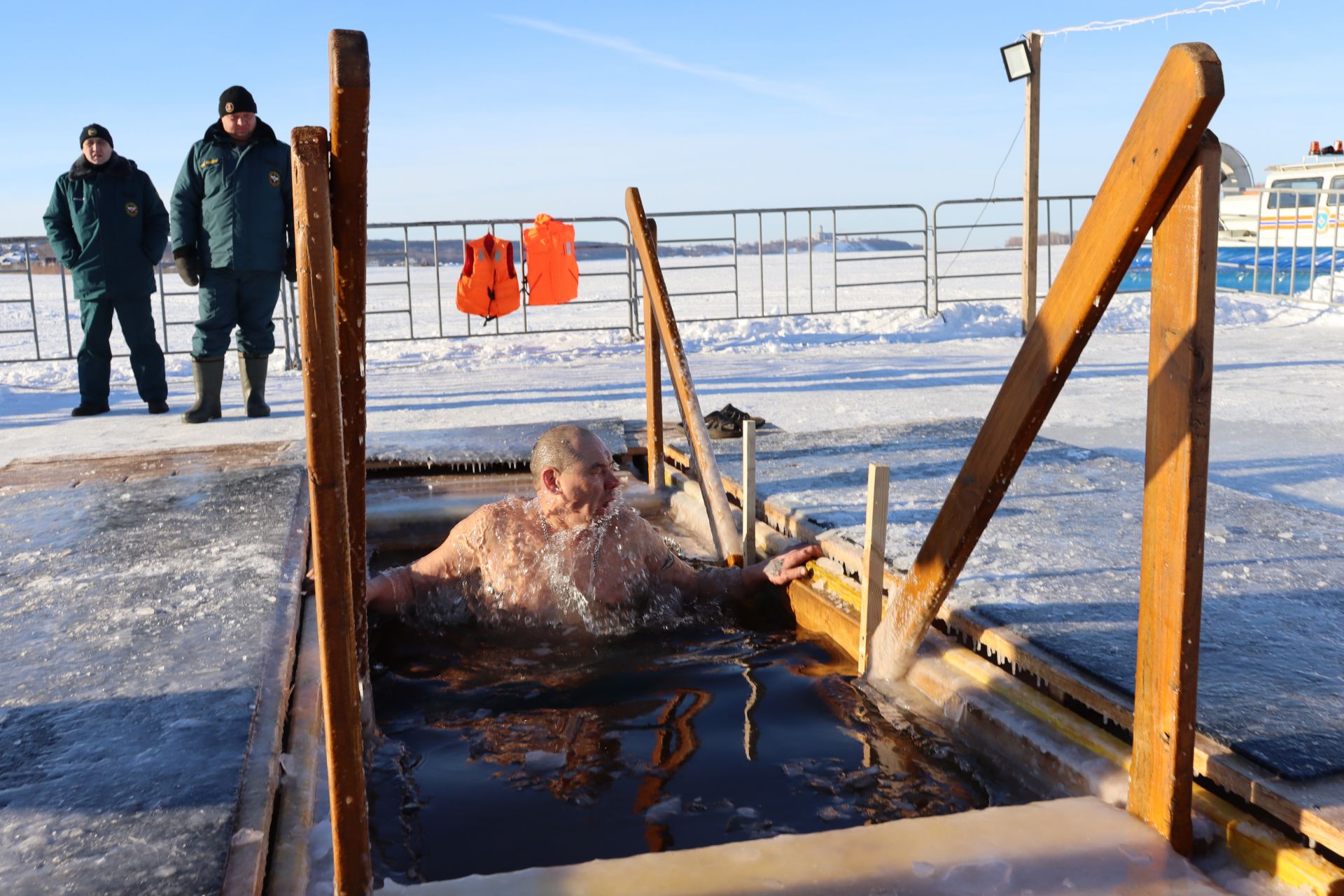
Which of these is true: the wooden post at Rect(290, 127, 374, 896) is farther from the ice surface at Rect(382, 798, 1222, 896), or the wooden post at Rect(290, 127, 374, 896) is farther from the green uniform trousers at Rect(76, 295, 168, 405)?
the green uniform trousers at Rect(76, 295, 168, 405)

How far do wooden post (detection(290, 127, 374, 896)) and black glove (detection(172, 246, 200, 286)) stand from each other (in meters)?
6.23

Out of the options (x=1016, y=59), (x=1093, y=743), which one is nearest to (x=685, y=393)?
(x=1093, y=743)

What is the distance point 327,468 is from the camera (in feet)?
5.13

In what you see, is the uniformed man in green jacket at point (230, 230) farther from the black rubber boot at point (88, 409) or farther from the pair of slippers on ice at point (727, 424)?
the pair of slippers on ice at point (727, 424)

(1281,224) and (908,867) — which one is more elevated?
(1281,224)

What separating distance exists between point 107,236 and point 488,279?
4112 mm

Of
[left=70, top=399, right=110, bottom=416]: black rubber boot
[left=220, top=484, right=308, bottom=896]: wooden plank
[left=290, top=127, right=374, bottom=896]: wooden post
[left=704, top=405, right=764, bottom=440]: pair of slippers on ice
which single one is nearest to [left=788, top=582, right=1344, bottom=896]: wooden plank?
[left=290, top=127, right=374, bottom=896]: wooden post

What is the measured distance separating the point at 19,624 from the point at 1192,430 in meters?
2.71

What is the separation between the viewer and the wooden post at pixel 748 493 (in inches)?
152

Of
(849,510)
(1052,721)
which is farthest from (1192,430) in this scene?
(849,510)

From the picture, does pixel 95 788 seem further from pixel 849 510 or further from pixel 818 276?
pixel 818 276

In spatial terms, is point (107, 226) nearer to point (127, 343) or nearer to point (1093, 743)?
point (127, 343)

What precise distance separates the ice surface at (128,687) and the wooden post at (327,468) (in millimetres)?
240

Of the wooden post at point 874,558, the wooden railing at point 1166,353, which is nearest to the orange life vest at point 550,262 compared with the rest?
the wooden post at point 874,558
